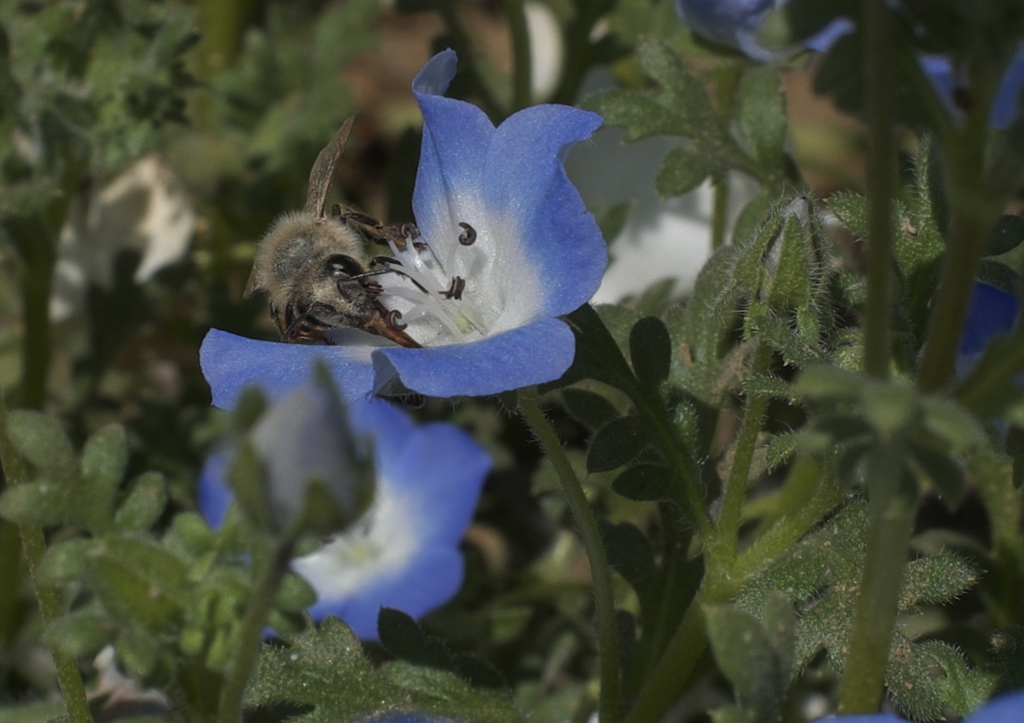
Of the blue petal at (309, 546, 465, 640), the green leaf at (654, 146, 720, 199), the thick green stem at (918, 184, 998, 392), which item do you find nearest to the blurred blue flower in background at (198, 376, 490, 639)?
the blue petal at (309, 546, 465, 640)

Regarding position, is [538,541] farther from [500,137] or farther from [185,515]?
[185,515]

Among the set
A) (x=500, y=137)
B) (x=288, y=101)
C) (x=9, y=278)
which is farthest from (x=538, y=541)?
(x=500, y=137)

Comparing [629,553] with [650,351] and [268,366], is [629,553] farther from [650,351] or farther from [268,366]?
[268,366]

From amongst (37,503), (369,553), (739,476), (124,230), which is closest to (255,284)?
(37,503)

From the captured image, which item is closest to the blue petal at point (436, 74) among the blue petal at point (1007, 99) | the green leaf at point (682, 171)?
the green leaf at point (682, 171)

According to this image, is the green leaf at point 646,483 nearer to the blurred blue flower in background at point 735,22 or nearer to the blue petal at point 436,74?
the blue petal at point 436,74

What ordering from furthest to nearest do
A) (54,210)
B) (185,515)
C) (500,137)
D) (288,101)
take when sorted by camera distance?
(288,101) < (54,210) < (500,137) < (185,515)
